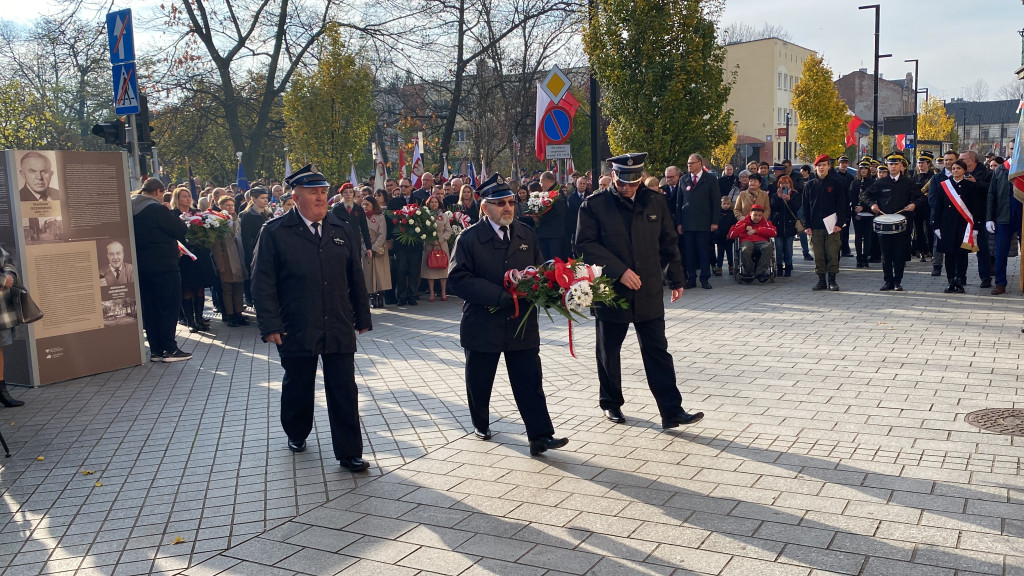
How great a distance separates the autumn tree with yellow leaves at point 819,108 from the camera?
134 ft

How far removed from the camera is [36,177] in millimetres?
9188

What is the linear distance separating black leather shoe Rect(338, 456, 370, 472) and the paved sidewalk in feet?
0.27

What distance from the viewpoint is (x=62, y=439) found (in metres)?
7.18

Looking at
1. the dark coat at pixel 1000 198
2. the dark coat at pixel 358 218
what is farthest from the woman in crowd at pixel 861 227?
the dark coat at pixel 358 218

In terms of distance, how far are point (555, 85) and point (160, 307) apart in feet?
22.8

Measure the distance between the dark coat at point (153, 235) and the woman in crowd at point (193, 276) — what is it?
4.57ft

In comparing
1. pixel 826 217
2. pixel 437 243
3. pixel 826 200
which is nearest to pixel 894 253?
pixel 826 217

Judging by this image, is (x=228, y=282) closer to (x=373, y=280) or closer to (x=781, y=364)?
(x=373, y=280)

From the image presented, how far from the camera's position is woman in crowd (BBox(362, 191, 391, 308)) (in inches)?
560

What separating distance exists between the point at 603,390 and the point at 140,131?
10.0m

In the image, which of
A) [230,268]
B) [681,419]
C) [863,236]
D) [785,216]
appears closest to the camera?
[681,419]

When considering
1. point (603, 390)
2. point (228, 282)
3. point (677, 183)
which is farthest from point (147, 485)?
point (677, 183)

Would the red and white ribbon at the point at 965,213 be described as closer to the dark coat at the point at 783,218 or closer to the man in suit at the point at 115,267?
the dark coat at the point at 783,218

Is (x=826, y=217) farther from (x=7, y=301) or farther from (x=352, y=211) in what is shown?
(x=7, y=301)
